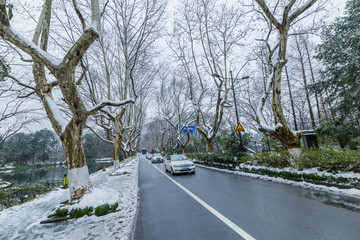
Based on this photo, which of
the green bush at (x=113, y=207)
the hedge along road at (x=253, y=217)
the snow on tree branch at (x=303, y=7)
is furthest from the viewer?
the snow on tree branch at (x=303, y=7)

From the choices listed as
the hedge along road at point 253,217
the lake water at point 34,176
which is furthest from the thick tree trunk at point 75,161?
the lake water at point 34,176

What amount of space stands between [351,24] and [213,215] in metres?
18.9

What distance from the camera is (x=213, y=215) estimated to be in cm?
440

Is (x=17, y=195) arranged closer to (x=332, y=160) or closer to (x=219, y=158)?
(x=219, y=158)

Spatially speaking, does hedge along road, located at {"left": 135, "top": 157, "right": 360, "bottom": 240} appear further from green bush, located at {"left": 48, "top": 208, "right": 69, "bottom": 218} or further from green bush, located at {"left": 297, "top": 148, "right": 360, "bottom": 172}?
green bush, located at {"left": 48, "top": 208, "right": 69, "bottom": 218}

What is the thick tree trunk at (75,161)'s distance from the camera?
5.61m

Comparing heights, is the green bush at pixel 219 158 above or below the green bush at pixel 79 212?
above

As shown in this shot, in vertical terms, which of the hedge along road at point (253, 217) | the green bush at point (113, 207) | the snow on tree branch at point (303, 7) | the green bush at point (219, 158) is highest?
the snow on tree branch at point (303, 7)

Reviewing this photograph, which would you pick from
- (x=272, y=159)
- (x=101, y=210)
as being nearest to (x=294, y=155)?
(x=272, y=159)

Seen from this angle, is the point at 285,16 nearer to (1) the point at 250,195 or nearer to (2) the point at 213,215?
(1) the point at 250,195

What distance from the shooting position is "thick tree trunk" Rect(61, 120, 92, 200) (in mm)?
5609

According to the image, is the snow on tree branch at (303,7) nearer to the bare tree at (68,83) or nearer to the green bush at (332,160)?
the green bush at (332,160)

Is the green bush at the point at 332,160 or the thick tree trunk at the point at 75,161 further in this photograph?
the green bush at the point at 332,160

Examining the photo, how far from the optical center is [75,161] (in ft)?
18.7
